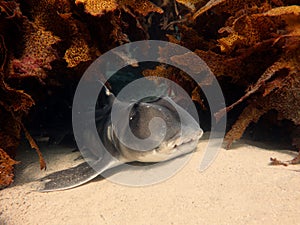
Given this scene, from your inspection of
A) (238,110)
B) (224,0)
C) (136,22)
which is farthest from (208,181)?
(136,22)

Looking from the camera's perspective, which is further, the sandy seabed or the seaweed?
the seaweed

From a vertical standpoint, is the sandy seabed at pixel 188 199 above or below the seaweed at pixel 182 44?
below

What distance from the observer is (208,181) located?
2727 millimetres

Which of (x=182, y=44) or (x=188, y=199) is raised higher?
(x=182, y=44)

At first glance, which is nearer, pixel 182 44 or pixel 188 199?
pixel 188 199

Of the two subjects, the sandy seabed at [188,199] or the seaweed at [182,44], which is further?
the seaweed at [182,44]

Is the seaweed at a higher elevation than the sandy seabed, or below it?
higher

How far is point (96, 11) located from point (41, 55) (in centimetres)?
86

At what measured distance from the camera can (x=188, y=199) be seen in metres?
2.50

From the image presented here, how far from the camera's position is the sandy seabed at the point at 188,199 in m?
2.24

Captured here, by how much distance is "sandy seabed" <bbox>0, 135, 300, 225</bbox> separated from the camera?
7.35ft

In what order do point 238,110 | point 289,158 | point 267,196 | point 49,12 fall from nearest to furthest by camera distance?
point 267,196 < point 289,158 < point 49,12 < point 238,110

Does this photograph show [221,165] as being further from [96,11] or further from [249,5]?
[96,11]

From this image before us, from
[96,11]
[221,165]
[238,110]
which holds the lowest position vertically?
[221,165]
